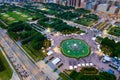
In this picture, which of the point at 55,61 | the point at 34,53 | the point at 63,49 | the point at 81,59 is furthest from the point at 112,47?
the point at 34,53

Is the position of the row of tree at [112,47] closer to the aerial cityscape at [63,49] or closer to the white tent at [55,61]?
the aerial cityscape at [63,49]

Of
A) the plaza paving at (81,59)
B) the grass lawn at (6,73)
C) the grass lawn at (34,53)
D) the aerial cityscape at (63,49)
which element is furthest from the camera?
the grass lawn at (34,53)

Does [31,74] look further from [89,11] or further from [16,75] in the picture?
[89,11]

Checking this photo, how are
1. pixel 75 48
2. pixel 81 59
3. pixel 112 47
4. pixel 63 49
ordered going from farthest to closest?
pixel 63 49 < pixel 75 48 < pixel 112 47 < pixel 81 59

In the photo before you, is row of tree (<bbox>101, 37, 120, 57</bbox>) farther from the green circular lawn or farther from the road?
the road

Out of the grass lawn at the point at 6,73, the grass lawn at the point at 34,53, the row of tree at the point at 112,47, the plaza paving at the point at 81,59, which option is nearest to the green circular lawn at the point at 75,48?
the plaza paving at the point at 81,59

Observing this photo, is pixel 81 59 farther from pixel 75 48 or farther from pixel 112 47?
pixel 112 47

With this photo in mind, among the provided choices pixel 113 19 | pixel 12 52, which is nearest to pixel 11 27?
pixel 12 52
